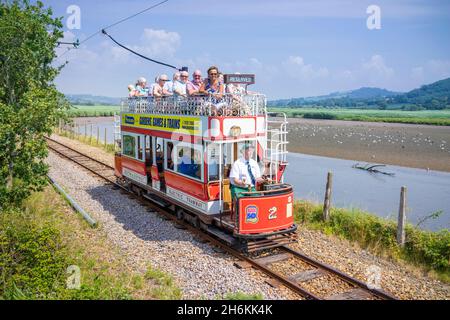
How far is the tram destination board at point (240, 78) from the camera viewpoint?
9.53 meters

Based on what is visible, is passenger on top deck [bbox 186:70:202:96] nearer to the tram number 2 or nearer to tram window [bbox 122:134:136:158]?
tram window [bbox 122:134:136:158]

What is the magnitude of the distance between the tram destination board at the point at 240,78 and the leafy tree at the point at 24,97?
4.89 metres

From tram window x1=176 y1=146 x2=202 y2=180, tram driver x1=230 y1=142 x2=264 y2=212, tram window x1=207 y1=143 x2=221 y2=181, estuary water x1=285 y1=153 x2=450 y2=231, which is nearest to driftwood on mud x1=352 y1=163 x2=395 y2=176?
estuary water x1=285 y1=153 x2=450 y2=231

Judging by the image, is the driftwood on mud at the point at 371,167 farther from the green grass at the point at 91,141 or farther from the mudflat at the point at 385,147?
the green grass at the point at 91,141

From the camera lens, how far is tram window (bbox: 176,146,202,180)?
405 inches

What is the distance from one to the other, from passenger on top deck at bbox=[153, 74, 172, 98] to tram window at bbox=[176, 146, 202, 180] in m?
2.05

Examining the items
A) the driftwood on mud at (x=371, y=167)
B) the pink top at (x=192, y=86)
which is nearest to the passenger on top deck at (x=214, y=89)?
the pink top at (x=192, y=86)

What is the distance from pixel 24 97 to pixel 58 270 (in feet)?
17.8

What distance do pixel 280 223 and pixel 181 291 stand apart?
9.48 feet

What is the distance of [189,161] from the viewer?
10.8 m

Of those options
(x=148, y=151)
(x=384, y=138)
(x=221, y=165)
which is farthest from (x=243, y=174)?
(x=384, y=138)

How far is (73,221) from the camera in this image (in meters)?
11.7
